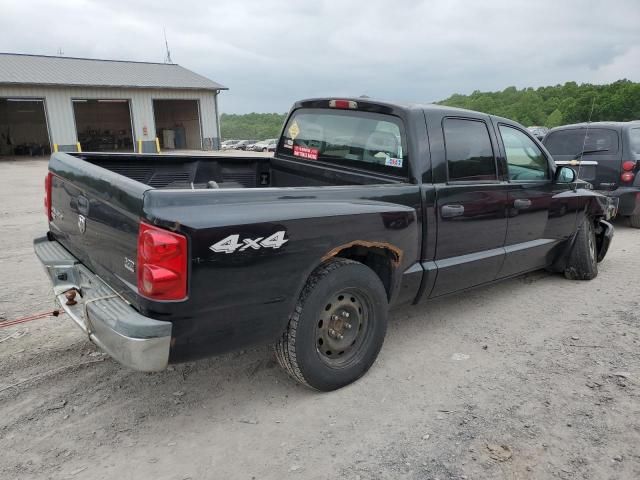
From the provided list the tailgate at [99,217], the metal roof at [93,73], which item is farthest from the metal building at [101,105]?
the tailgate at [99,217]

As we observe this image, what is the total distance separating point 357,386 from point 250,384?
707 mm

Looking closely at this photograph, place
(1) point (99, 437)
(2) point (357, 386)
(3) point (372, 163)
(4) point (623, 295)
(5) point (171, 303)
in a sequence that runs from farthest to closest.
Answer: (4) point (623, 295) → (3) point (372, 163) → (2) point (357, 386) → (1) point (99, 437) → (5) point (171, 303)

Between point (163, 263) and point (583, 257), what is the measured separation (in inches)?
184

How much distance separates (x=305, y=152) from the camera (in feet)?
14.4

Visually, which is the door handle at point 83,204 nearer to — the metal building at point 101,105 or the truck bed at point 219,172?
the truck bed at point 219,172

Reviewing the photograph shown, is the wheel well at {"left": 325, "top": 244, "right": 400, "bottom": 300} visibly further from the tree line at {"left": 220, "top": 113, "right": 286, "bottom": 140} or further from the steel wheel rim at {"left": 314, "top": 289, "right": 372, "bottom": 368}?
the tree line at {"left": 220, "top": 113, "right": 286, "bottom": 140}

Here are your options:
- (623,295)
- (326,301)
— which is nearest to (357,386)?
(326,301)

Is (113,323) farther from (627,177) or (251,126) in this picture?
(251,126)

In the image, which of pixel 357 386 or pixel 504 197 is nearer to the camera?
pixel 357 386

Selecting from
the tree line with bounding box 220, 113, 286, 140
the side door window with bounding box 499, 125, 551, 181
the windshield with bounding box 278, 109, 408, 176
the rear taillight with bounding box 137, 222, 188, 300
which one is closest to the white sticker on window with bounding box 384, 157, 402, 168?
the windshield with bounding box 278, 109, 408, 176

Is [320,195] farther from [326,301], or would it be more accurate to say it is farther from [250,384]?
[250,384]

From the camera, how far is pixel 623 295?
16.3ft

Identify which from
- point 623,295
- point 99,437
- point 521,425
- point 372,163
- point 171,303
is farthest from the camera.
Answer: point 623,295

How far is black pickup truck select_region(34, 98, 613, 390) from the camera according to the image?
2.33m
